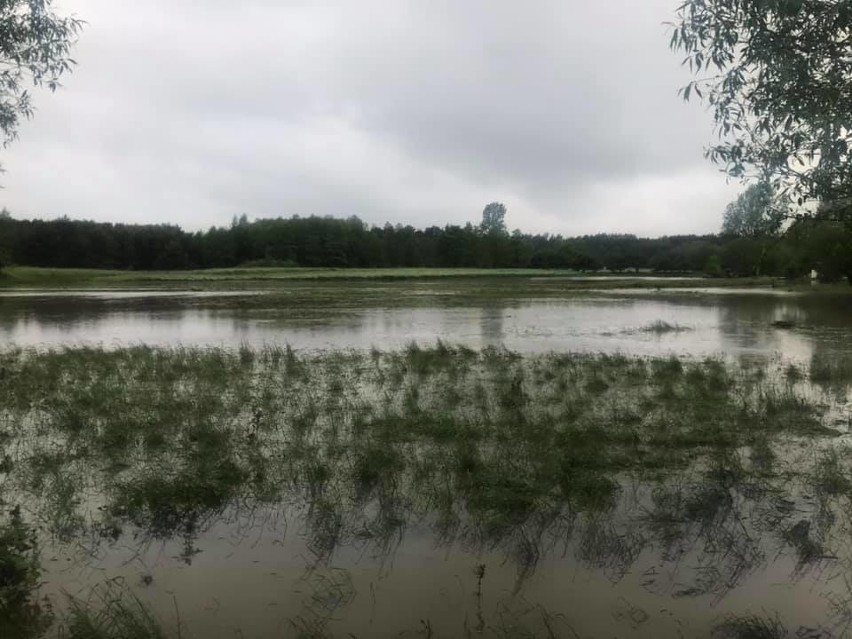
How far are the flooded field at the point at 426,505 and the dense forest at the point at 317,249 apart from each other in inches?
4507

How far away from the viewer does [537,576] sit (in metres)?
5.61

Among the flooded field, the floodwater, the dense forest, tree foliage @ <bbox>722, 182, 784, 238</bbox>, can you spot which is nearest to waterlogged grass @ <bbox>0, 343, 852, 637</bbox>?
the flooded field

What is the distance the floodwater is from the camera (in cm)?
2303

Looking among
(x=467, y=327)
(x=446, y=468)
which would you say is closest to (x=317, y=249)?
(x=467, y=327)

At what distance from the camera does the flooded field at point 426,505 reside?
16.8 feet

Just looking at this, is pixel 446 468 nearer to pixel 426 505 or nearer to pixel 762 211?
pixel 426 505

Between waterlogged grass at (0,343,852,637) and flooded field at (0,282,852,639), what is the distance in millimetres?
33

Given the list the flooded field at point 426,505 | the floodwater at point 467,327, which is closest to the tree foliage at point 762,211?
the flooded field at point 426,505

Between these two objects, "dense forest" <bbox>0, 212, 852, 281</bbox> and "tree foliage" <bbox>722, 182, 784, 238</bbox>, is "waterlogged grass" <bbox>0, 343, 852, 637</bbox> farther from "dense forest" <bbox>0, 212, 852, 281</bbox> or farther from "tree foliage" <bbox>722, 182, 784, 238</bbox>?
"dense forest" <bbox>0, 212, 852, 281</bbox>

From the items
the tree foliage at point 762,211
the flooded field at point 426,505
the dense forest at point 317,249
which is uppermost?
the dense forest at point 317,249

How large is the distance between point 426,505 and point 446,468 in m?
1.01

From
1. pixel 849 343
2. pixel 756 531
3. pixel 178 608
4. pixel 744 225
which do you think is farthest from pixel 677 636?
pixel 849 343

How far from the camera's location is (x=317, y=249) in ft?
543

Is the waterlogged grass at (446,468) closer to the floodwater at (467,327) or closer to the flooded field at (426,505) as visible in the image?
the flooded field at (426,505)
